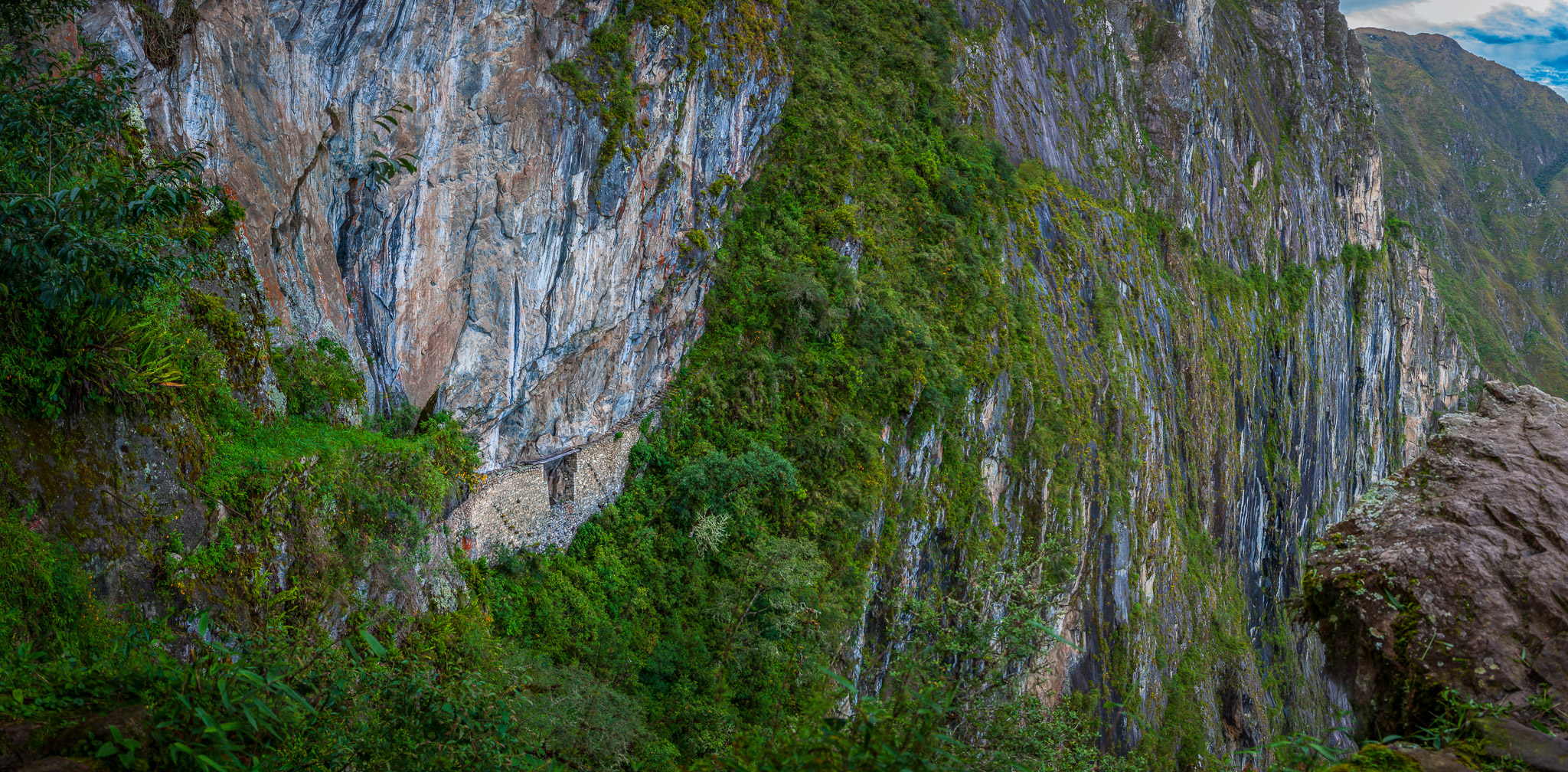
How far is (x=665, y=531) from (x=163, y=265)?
1089 cm

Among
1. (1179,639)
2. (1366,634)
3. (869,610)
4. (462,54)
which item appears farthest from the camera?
(1179,639)

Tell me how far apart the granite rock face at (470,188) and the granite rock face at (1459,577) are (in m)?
11.2

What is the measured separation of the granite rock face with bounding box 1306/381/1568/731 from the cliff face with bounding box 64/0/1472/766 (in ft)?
4.03

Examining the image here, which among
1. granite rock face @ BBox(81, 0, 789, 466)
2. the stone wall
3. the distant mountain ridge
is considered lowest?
the stone wall

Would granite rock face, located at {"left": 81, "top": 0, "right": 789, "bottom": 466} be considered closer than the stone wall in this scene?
Yes

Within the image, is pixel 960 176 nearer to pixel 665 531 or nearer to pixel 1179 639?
pixel 665 531

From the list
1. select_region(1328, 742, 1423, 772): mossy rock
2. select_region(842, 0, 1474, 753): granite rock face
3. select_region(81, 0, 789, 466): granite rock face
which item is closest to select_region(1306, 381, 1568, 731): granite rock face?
select_region(1328, 742, 1423, 772): mossy rock

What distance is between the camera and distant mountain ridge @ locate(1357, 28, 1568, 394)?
104062mm

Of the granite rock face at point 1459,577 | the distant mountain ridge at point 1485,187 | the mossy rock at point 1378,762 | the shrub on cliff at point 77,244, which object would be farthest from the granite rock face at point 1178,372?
the distant mountain ridge at point 1485,187

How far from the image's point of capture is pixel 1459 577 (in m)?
4.49

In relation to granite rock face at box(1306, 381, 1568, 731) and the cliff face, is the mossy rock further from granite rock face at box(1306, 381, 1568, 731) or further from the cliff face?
the cliff face

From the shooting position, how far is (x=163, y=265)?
20.9ft

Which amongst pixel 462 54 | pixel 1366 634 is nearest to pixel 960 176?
pixel 462 54

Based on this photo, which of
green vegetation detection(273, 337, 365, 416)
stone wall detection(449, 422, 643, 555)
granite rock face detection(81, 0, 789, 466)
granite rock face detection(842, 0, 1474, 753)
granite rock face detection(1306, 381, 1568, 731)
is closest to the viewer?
granite rock face detection(1306, 381, 1568, 731)
